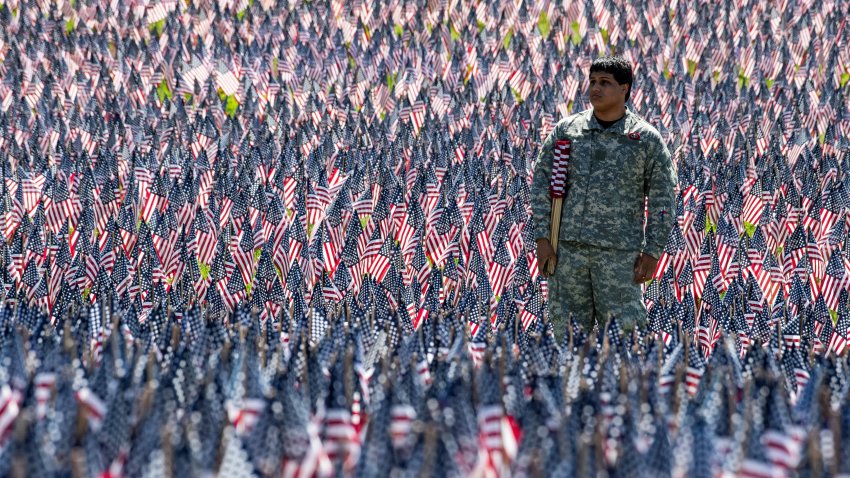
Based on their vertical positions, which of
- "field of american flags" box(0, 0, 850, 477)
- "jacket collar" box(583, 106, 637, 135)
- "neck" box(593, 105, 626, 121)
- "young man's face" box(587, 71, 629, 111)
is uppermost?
"young man's face" box(587, 71, 629, 111)

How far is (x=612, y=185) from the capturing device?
5.96m

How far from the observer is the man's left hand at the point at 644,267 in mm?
6020

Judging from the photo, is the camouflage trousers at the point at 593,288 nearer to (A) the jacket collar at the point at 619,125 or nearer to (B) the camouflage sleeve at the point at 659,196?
(B) the camouflage sleeve at the point at 659,196

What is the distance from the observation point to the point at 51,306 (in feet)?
23.2

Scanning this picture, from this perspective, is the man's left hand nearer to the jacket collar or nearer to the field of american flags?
the field of american flags

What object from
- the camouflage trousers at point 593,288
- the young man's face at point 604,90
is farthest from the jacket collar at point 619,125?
the camouflage trousers at point 593,288

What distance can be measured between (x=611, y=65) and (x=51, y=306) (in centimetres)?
389

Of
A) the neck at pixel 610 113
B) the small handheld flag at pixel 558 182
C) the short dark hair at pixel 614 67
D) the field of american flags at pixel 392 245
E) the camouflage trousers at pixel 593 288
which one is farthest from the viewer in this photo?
the camouflage trousers at pixel 593 288

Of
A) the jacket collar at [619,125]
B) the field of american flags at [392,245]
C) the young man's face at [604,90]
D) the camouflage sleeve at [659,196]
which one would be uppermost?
the young man's face at [604,90]

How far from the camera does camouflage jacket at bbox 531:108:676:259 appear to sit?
5906mm

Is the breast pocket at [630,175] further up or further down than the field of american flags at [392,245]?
further up

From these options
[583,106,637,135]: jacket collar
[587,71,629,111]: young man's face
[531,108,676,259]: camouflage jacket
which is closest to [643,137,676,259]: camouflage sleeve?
[531,108,676,259]: camouflage jacket

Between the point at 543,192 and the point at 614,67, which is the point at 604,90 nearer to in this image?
the point at 614,67

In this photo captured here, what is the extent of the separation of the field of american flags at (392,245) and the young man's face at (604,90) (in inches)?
48.2
